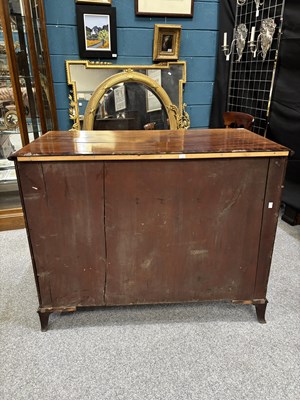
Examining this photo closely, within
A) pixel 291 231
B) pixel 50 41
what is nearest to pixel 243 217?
pixel 291 231

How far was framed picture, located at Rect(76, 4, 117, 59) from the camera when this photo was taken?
2.56 meters

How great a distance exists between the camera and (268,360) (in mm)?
1320

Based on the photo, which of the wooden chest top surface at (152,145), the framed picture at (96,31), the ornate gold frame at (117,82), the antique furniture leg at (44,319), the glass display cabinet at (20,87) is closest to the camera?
the wooden chest top surface at (152,145)

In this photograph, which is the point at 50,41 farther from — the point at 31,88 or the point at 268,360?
the point at 268,360

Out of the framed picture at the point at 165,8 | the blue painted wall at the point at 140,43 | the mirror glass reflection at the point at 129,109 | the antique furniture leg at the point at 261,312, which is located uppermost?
the framed picture at the point at 165,8

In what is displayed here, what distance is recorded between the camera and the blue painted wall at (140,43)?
259cm

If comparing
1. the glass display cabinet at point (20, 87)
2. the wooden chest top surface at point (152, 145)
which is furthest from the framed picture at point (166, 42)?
the wooden chest top surface at point (152, 145)

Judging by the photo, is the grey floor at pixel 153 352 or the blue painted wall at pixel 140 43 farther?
the blue painted wall at pixel 140 43

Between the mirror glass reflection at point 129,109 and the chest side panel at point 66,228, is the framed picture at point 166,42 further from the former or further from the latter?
the chest side panel at point 66,228

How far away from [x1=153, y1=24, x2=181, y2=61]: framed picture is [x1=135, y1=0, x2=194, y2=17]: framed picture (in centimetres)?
12

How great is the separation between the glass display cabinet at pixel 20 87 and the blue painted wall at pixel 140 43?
13 centimetres

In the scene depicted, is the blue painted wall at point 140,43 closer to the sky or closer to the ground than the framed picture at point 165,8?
closer to the ground

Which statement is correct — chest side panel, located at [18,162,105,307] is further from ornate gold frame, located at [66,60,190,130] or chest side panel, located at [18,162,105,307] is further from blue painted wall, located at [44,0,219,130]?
blue painted wall, located at [44,0,219,130]

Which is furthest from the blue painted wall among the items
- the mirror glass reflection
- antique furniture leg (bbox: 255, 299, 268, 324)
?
antique furniture leg (bbox: 255, 299, 268, 324)
